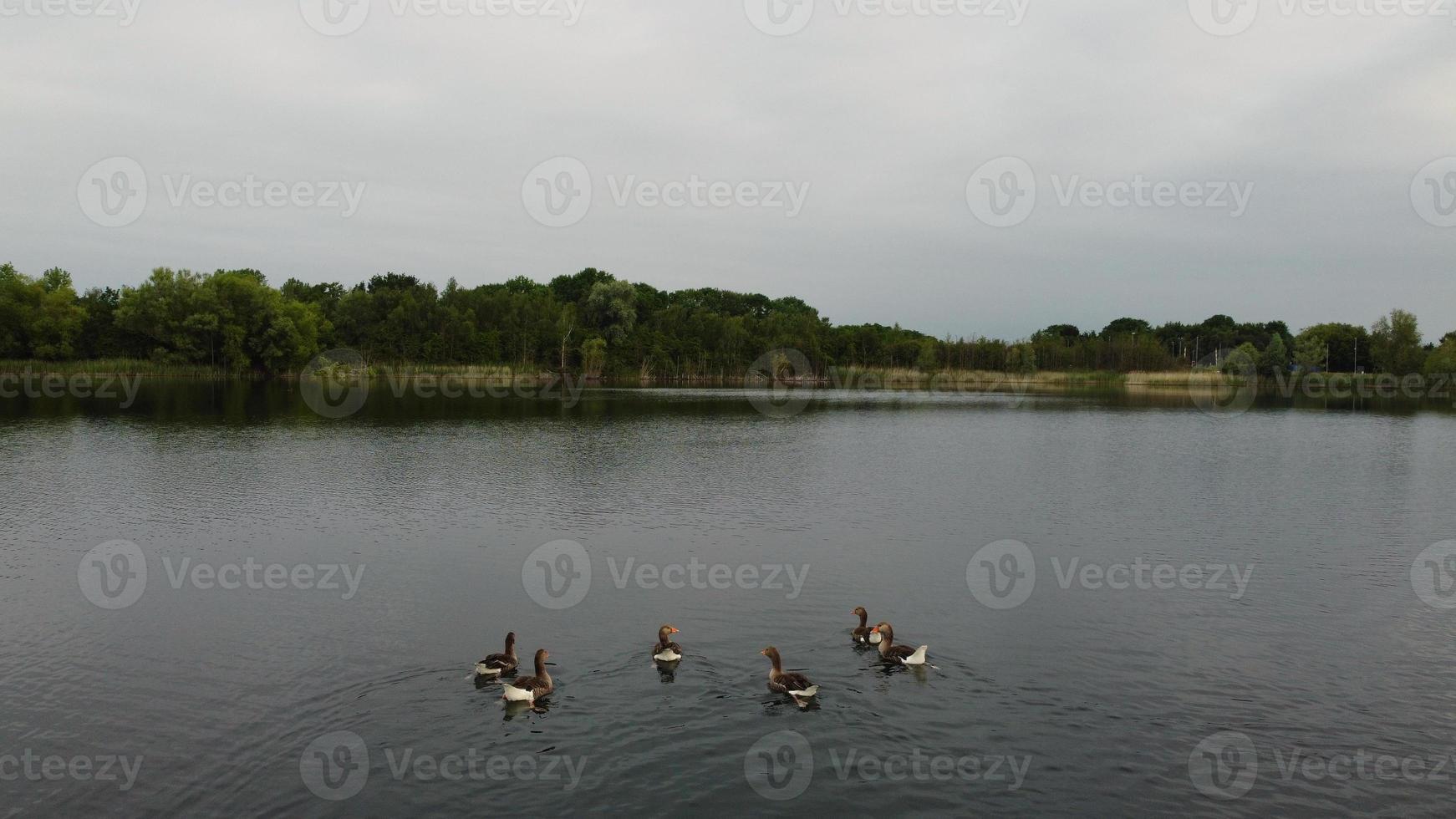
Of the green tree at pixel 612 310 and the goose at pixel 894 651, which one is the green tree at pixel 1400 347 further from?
the goose at pixel 894 651

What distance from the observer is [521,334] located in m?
122

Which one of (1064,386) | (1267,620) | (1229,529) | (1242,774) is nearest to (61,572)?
(1242,774)

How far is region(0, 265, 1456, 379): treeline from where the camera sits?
307ft

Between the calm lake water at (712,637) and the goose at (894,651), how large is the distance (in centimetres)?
33

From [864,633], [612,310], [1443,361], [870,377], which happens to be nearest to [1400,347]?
[1443,361]

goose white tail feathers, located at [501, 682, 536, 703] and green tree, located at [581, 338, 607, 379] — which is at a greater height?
green tree, located at [581, 338, 607, 379]

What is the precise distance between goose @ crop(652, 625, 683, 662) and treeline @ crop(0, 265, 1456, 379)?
95512mm

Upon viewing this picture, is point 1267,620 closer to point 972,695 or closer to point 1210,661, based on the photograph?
point 1210,661

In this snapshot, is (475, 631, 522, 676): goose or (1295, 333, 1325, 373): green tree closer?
(475, 631, 522, 676): goose

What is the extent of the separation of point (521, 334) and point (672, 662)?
373 ft

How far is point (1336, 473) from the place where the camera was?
1326 inches

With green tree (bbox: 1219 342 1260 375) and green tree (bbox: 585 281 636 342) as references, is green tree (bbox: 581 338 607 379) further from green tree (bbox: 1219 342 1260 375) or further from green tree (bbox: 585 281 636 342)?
green tree (bbox: 1219 342 1260 375)

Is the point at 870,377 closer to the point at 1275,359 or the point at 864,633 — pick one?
the point at 1275,359

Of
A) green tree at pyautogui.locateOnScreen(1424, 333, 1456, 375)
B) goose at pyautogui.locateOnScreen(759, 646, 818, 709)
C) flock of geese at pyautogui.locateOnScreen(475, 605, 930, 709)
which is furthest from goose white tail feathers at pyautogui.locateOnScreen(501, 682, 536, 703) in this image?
green tree at pyautogui.locateOnScreen(1424, 333, 1456, 375)
